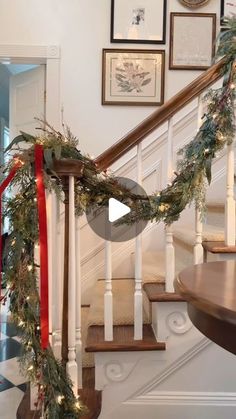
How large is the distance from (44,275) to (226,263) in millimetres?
557

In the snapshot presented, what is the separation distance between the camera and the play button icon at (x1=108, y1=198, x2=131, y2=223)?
1428 millimetres

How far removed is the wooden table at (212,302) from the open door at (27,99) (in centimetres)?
231

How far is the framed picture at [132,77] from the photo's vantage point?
2.74m

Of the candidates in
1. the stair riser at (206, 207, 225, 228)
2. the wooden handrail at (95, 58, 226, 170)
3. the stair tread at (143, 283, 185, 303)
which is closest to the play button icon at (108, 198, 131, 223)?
the wooden handrail at (95, 58, 226, 170)

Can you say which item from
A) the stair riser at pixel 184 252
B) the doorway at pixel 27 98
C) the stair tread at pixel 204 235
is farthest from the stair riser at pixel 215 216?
the doorway at pixel 27 98

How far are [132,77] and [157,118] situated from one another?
1433 mm

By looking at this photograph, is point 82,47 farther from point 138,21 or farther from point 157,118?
point 157,118

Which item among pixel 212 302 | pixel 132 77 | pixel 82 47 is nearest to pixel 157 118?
pixel 212 302

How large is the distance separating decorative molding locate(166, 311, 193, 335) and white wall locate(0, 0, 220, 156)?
1.60 metres

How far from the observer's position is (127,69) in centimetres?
274

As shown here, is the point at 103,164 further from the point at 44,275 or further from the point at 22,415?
the point at 22,415

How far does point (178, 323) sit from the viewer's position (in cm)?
148

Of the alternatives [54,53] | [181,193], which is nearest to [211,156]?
[181,193]

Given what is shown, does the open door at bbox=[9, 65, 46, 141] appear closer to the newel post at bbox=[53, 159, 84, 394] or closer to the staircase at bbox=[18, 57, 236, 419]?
the staircase at bbox=[18, 57, 236, 419]
